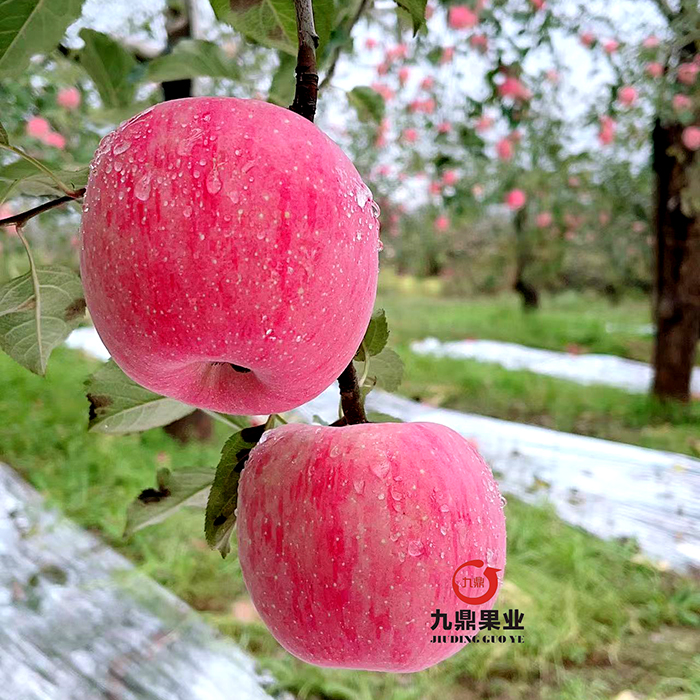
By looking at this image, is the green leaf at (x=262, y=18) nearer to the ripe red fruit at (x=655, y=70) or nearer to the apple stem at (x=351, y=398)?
the apple stem at (x=351, y=398)

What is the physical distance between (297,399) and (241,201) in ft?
0.29

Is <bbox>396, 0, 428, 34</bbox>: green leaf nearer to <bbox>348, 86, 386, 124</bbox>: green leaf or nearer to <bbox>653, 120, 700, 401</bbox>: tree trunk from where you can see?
<bbox>348, 86, 386, 124</bbox>: green leaf

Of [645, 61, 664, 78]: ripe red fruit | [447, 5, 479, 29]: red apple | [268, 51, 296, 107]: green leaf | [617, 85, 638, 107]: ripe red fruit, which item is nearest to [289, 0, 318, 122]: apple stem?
[268, 51, 296, 107]: green leaf

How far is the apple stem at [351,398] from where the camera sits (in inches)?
13.7

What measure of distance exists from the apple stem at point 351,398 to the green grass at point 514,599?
41.6 inches

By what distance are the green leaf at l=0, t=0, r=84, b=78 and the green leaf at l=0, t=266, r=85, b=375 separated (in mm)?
115

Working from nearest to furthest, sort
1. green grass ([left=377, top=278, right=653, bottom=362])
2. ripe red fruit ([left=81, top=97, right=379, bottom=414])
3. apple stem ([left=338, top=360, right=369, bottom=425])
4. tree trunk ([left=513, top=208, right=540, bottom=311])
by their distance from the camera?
ripe red fruit ([left=81, top=97, right=379, bottom=414]), apple stem ([left=338, top=360, right=369, bottom=425]), green grass ([left=377, top=278, right=653, bottom=362]), tree trunk ([left=513, top=208, right=540, bottom=311])

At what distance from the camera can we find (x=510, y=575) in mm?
1647

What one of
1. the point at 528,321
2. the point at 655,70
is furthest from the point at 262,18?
the point at 528,321

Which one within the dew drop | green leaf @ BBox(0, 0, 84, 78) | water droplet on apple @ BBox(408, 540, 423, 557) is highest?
green leaf @ BBox(0, 0, 84, 78)

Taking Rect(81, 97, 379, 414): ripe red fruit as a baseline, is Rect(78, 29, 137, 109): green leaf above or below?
above

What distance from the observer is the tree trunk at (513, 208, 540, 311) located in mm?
5703

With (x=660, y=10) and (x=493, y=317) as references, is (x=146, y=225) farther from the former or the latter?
(x=493, y=317)

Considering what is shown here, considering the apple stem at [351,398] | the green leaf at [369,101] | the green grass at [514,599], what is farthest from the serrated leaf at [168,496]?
the green grass at [514,599]
